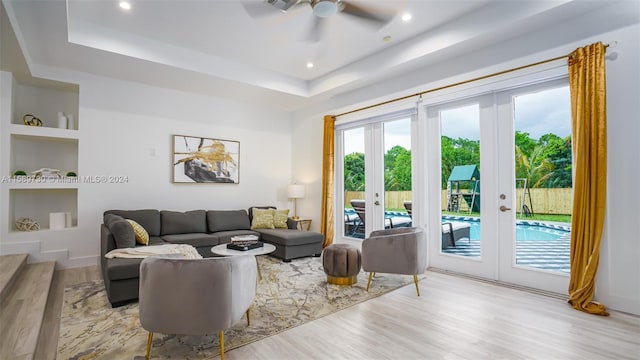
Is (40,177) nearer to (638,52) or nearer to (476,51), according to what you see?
(476,51)

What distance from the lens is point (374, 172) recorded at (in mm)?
5438

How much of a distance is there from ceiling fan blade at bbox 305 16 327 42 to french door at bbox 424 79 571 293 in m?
1.91

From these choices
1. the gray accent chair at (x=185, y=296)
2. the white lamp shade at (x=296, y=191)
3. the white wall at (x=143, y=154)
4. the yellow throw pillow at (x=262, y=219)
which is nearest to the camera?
the gray accent chair at (x=185, y=296)

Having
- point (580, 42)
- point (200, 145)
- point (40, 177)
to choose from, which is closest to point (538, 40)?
point (580, 42)

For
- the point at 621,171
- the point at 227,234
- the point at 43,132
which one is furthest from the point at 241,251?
the point at 621,171

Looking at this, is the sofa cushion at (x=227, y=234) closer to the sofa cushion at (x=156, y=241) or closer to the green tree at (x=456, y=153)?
the sofa cushion at (x=156, y=241)

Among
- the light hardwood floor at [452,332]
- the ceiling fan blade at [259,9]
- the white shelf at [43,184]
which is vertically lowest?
the light hardwood floor at [452,332]

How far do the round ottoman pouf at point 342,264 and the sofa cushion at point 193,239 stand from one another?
1925mm

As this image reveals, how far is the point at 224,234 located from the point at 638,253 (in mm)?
4896

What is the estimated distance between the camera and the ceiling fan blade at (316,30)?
12.3ft

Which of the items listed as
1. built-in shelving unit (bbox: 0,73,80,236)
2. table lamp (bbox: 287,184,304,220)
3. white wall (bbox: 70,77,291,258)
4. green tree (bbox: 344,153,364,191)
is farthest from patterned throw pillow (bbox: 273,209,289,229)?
built-in shelving unit (bbox: 0,73,80,236)

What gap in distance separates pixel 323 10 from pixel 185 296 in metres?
2.96

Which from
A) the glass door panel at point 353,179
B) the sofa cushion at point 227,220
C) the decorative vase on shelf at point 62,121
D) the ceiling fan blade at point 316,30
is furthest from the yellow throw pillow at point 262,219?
the decorative vase on shelf at point 62,121

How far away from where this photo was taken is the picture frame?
5.47 metres
